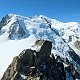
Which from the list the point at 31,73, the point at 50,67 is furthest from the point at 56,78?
the point at 31,73

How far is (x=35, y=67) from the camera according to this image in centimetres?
13688

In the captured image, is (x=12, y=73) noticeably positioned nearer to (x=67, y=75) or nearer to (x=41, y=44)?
(x=41, y=44)

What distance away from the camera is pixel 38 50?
14350 cm

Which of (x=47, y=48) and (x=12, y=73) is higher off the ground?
(x=47, y=48)

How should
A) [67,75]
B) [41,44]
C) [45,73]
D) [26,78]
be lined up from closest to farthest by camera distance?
[26,78] < [45,73] < [41,44] < [67,75]

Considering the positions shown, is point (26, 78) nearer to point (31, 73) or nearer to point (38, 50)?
point (31, 73)

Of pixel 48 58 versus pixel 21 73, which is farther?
pixel 48 58

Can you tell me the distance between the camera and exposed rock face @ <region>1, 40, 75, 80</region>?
431ft

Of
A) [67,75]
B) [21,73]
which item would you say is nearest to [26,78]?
[21,73]

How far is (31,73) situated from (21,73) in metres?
3.75

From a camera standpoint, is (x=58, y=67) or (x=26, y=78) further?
(x=58, y=67)

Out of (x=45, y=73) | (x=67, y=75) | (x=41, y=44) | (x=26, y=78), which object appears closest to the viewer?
(x=26, y=78)

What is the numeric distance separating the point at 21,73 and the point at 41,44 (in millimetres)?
19721

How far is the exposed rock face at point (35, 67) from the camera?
431 ft
